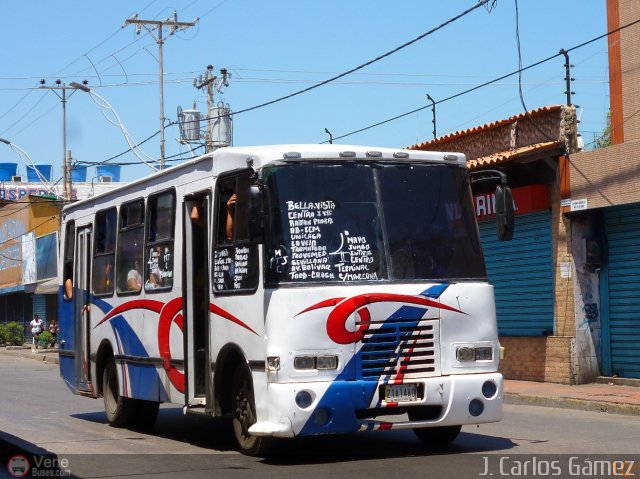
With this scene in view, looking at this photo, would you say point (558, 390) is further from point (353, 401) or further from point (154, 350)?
point (353, 401)

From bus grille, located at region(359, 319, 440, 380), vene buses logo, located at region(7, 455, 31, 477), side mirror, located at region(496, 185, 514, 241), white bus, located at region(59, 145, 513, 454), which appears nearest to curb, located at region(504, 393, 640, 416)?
white bus, located at region(59, 145, 513, 454)

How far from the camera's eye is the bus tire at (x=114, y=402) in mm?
14656

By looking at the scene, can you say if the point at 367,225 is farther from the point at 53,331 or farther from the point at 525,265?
the point at 53,331

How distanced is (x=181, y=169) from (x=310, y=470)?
13.8 ft

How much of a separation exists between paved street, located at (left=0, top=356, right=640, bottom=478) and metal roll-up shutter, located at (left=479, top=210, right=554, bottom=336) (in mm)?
4756

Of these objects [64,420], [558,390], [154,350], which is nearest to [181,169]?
[154,350]

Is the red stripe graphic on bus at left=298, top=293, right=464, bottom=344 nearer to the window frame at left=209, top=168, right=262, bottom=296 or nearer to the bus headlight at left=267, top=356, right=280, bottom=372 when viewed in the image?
the bus headlight at left=267, top=356, right=280, bottom=372

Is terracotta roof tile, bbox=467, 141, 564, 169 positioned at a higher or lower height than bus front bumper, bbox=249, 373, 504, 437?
higher

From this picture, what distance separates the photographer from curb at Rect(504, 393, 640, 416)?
53.7 ft

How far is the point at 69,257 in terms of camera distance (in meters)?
16.8

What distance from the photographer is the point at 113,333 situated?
47.8ft

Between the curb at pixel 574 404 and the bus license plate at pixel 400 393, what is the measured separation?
710 cm

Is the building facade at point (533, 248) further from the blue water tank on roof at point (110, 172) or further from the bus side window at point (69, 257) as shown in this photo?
the blue water tank on roof at point (110, 172)

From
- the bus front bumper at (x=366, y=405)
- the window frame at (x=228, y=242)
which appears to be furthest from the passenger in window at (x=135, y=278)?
the bus front bumper at (x=366, y=405)
